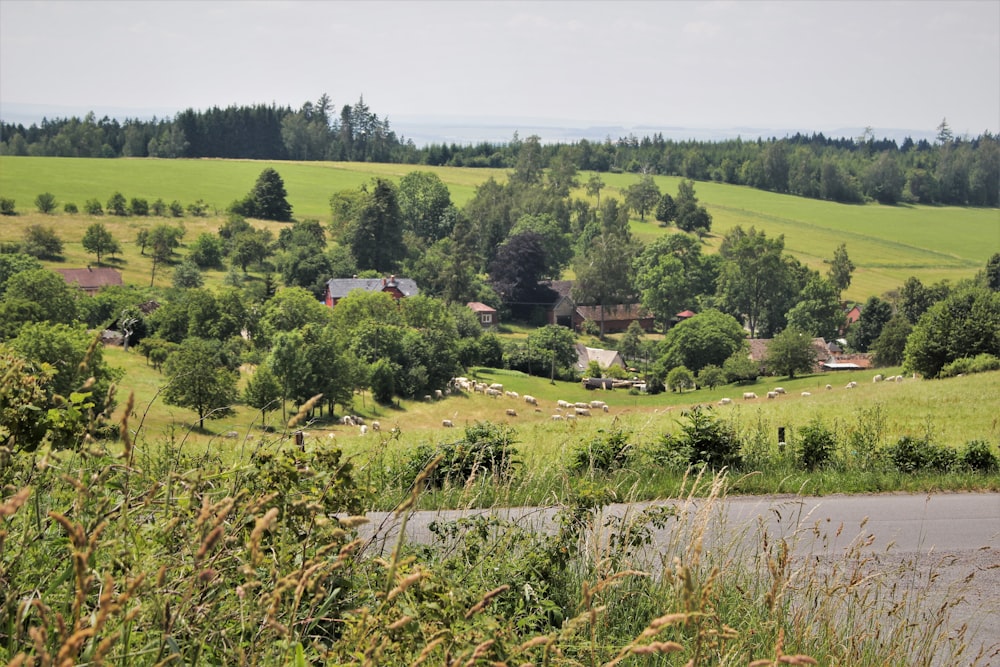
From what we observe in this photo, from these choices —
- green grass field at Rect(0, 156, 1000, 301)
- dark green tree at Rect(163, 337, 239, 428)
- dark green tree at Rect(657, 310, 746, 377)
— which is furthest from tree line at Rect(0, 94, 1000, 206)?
dark green tree at Rect(163, 337, 239, 428)

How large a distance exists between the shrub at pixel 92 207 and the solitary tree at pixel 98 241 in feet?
64.1

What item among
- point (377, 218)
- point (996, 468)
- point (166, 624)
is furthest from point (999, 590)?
point (377, 218)

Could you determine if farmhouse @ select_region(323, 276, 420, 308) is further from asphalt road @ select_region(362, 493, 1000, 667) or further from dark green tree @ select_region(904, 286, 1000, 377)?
asphalt road @ select_region(362, 493, 1000, 667)

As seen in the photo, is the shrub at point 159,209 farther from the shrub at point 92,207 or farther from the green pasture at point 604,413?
the green pasture at point 604,413

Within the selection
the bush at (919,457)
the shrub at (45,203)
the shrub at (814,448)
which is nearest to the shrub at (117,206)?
the shrub at (45,203)

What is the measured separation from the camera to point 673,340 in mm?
75062

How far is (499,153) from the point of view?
572 feet

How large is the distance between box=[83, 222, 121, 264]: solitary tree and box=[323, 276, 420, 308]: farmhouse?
22056mm

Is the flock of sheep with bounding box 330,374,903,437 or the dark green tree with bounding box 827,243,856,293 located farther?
the dark green tree with bounding box 827,243,856,293

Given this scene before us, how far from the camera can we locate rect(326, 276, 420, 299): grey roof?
84688 mm

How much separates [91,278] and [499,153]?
108596 millimetres

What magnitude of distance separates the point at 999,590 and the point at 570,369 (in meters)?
64.7

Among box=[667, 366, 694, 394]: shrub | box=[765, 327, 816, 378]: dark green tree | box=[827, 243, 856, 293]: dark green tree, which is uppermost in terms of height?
box=[827, 243, 856, 293]: dark green tree

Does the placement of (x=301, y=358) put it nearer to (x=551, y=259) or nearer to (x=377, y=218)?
(x=377, y=218)
